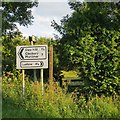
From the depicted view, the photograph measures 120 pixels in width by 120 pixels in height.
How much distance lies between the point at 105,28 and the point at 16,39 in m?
6.80

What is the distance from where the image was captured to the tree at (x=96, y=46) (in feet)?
34.2

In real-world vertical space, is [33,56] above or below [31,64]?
above

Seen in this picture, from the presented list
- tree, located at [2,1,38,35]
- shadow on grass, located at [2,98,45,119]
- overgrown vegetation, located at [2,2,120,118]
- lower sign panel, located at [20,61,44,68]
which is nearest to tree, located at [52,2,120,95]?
overgrown vegetation, located at [2,2,120,118]

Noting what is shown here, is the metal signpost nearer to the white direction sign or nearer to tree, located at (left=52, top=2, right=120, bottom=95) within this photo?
the white direction sign

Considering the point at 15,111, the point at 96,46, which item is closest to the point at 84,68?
the point at 96,46

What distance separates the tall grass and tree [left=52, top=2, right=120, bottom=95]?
2.66 feet

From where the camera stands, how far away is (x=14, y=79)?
1119cm

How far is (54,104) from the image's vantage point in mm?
9242

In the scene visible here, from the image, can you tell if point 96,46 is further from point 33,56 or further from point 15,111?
point 15,111

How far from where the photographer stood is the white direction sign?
10.5 meters

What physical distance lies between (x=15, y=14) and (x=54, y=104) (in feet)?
20.5

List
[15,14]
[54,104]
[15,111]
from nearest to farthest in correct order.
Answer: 1. [15,111]
2. [54,104]
3. [15,14]

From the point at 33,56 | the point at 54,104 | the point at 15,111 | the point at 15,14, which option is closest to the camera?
the point at 15,111

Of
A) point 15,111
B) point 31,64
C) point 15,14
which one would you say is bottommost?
point 15,111
